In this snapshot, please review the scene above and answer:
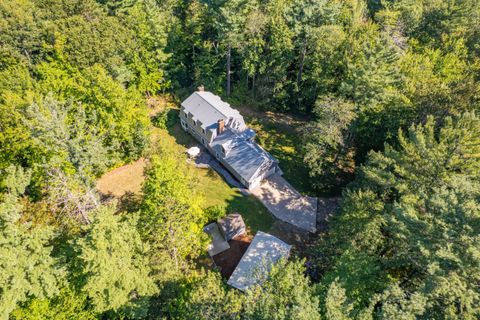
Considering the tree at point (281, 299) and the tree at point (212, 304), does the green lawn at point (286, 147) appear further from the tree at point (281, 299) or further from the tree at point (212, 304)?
the tree at point (212, 304)

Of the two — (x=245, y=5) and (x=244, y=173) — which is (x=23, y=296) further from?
(x=245, y=5)

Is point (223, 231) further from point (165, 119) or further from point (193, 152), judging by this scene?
point (165, 119)

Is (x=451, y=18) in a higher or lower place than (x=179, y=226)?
higher

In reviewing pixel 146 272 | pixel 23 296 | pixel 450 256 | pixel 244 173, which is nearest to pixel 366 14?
pixel 244 173

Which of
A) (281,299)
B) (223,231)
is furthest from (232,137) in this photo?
(281,299)

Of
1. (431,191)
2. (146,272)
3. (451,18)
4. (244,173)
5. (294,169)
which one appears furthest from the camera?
(451,18)

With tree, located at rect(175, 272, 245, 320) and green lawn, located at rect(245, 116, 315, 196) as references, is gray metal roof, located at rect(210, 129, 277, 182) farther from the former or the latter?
tree, located at rect(175, 272, 245, 320)
